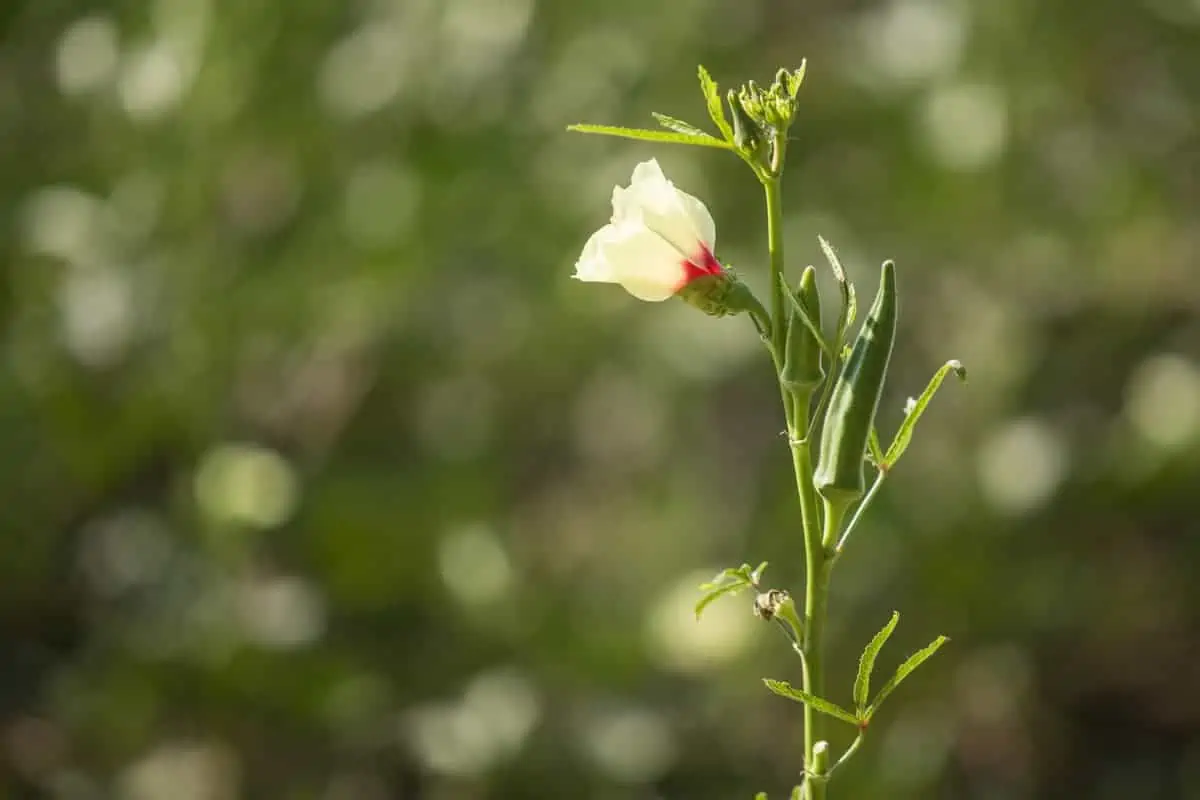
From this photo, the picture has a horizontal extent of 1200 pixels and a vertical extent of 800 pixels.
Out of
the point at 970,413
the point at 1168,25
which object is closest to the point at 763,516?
the point at 970,413

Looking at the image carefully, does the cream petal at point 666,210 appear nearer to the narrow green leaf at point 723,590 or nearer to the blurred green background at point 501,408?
the narrow green leaf at point 723,590

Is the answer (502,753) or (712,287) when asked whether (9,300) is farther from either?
(712,287)

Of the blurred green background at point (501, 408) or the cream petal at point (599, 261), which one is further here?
the blurred green background at point (501, 408)

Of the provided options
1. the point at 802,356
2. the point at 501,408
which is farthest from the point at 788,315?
the point at 501,408

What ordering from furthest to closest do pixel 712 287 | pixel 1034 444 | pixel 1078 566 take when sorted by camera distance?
pixel 1078 566
pixel 1034 444
pixel 712 287

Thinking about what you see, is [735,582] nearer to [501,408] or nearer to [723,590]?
[723,590]

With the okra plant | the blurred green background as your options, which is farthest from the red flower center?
the blurred green background

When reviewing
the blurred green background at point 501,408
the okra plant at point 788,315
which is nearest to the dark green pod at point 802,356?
the okra plant at point 788,315

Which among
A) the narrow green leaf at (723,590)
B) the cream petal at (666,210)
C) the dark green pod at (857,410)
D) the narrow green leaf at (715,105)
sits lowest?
the narrow green leaf at (723,590)
